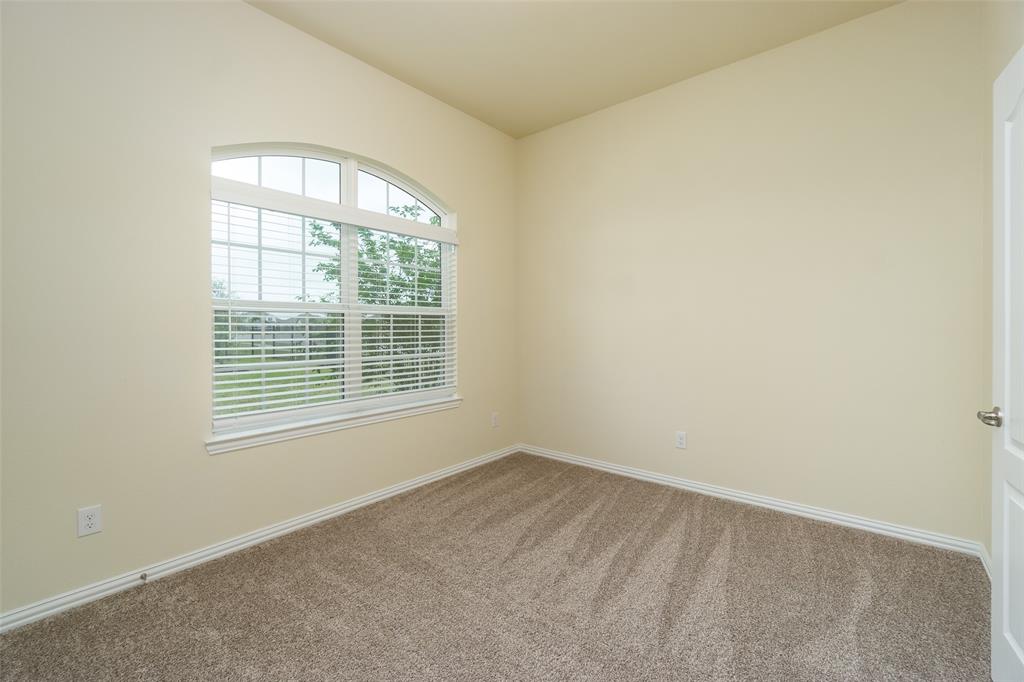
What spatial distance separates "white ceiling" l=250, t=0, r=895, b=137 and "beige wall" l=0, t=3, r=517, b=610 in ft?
1.18

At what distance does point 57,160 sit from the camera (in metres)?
1.89

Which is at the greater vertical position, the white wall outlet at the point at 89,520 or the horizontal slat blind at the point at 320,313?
the horizontal slat blind at the point at 320,313

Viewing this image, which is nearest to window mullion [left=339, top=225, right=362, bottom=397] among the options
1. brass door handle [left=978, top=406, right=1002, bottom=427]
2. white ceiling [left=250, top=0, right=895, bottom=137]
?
white ceiling [left=250, top=0, right=895, bottom=137]

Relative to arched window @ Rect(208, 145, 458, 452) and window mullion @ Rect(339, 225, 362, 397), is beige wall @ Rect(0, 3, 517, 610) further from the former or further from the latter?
window mullion @ Rect(339, 225, 362, 397)

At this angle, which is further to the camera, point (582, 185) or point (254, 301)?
point (582, 185)

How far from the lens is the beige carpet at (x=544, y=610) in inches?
62.6

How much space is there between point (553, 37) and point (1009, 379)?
265 cm

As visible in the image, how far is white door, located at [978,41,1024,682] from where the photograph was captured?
4.34ft

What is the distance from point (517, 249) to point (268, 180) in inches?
85.1

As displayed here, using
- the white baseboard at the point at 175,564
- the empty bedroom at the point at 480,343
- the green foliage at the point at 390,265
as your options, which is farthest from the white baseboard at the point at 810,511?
the green foliage at the point at 390,265

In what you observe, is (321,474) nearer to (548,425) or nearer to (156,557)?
(156,557)

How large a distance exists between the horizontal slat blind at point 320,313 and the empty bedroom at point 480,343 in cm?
2

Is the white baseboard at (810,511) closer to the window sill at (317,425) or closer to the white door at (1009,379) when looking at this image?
the white door at (1009,379)

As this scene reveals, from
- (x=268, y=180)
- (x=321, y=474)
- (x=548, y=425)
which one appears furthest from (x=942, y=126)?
(x=321, y=474)
